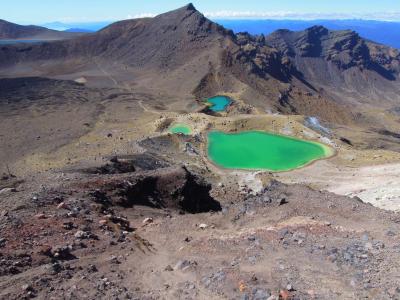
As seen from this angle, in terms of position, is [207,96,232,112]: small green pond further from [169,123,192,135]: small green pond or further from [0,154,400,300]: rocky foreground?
[0,154,400,300]: rocky foreground

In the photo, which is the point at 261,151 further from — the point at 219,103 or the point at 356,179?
the point at 219,103

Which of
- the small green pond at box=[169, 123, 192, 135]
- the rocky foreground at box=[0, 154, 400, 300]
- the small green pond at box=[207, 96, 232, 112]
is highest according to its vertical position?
the rocky foreground at box=[0, 154, 400, 300]

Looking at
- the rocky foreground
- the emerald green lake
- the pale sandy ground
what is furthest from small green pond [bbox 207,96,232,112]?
the rocky foreground

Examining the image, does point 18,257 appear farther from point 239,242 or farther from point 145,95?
point 145,95

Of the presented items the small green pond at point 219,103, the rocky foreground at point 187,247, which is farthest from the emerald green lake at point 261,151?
the small green pond at point 219,103


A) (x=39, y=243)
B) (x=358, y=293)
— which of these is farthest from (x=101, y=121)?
(x=358, y=293)

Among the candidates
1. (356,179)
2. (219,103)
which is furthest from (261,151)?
(219,103)
